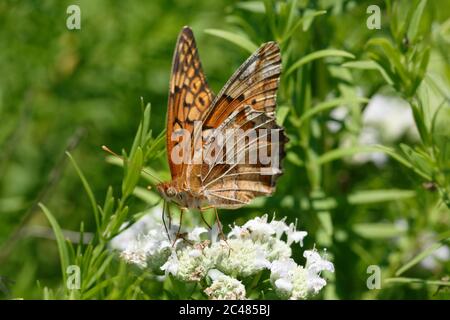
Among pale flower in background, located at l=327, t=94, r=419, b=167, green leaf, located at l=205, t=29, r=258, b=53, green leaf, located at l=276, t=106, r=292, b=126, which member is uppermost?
green leaf, located at l=205, t=29, r=258, b=53

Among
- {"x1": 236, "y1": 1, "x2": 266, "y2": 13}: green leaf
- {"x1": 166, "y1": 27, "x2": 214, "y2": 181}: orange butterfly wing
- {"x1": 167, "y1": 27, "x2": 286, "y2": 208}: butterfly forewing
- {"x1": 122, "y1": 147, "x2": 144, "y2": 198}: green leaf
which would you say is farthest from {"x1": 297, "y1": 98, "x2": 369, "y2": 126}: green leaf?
{"x1": 122, "y1": 147, "x2": 144, "y2": 198}: green leaf

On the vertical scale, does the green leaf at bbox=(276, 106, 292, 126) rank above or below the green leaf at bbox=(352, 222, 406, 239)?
above

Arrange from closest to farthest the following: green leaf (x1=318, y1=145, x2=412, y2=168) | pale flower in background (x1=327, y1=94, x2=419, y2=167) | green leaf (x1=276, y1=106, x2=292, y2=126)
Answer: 1. green leaf (x1=318, y1=145, x2=412, y2=168)
2. green leaf (x1=276, y1=106, x2=292, y2=126)
3. pale flower in background (x1=327, y1=94, x2=419, y2=167)

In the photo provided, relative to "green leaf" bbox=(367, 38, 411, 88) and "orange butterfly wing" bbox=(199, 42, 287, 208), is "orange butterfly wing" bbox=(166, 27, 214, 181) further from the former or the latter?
"green leaf" bbox=(367, 38, 411, 88)

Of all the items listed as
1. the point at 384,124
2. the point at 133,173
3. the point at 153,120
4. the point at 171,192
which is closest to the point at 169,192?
the point at 171,192

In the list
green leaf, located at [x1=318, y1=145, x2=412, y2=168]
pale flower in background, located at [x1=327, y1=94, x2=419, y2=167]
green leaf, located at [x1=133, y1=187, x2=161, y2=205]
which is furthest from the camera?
pale flower in background, located at [x1=327, y1=94, x2=419, y2=167]

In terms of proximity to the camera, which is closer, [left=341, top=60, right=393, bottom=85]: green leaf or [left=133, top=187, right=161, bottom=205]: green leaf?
[left=341, top=60, right=393, bottom=85]: green leaf

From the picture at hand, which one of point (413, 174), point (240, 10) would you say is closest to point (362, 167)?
point (413, 174)

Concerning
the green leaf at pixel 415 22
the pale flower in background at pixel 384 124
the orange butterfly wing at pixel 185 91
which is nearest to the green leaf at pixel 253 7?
the orange butterfly wing at pixel 185 91
